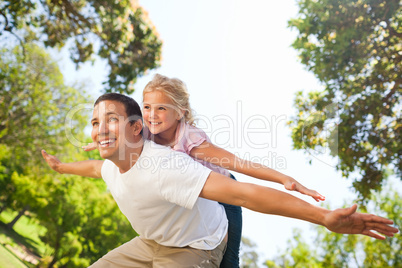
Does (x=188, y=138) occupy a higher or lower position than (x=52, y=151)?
lower

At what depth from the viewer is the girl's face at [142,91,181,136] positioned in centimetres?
412

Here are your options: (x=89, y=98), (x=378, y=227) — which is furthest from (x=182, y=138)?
(x=89, y=98)

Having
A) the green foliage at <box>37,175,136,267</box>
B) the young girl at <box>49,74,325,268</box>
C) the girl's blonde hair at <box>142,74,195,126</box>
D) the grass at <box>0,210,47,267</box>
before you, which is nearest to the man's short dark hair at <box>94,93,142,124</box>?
the young girl at <box>49,74,325,268</box>

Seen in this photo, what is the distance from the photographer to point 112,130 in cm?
310

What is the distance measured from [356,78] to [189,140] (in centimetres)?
756

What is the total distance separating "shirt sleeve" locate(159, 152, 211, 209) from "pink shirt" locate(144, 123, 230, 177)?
106 centimetres

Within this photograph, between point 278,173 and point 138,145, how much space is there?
1.21m

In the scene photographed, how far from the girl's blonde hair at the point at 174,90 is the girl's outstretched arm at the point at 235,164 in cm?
64

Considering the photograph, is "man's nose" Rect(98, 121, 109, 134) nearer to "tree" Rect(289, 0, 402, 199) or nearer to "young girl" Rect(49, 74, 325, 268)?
"young girl" Rect(49, 74, 325, 268)

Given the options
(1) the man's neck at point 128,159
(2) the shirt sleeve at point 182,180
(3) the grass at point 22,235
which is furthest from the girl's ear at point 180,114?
(3) the grass at point 22,235

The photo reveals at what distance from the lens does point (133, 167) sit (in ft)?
10.1

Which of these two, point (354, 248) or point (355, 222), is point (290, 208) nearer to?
point (355, 222)

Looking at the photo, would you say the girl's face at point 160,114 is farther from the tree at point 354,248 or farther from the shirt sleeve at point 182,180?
the tree at point 354,248

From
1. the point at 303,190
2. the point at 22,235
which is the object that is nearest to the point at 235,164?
the point at 303,190
